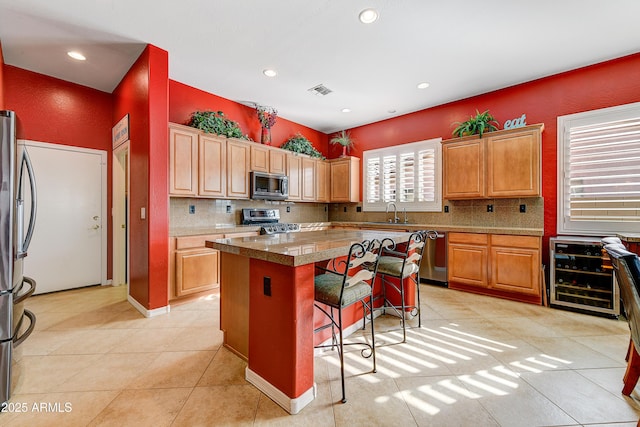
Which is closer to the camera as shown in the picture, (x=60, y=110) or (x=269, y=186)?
(x=60, y=110)

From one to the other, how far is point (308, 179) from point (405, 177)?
185 cm

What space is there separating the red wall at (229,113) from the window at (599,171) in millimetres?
4154

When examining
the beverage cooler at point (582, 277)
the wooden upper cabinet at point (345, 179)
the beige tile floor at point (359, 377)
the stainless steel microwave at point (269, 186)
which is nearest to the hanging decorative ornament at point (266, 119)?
the stainless steel microwave at point (269, 186)

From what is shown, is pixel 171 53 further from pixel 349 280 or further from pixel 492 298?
pixel 492 298

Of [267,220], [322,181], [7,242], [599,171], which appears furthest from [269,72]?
[599,171]

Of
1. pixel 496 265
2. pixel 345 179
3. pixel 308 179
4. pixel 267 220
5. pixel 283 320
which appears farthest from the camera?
pixel 345 179

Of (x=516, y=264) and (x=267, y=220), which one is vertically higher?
(x=267, y=220)

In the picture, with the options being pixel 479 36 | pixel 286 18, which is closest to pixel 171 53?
pixel 286 18

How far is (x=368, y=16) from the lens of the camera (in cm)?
243

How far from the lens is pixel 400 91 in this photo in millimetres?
4016

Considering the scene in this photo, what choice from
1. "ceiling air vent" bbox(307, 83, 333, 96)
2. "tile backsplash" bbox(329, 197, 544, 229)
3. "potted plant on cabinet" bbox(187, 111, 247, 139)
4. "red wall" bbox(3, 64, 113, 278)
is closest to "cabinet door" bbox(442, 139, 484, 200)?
"tile backsplash" bbox(329, 197, 544, 229)

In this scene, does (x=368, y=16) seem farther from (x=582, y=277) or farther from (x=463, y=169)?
(x=582, y=277)

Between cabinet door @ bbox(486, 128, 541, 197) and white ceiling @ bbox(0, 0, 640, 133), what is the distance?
0.87 m

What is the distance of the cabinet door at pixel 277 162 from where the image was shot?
15.0 feet
